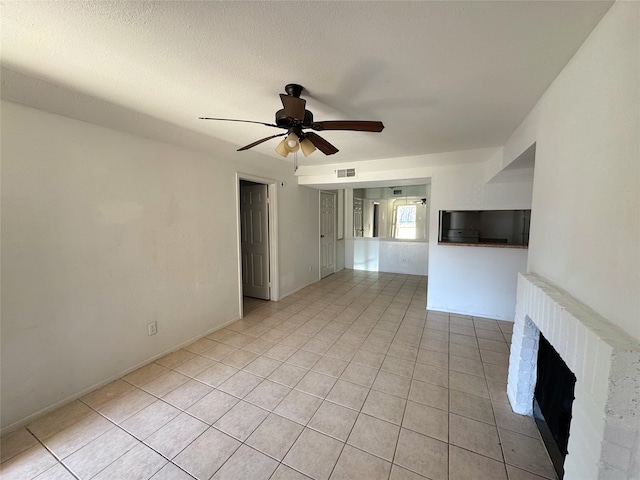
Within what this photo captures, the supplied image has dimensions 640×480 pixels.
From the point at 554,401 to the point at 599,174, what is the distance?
1.35m

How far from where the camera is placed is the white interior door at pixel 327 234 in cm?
555

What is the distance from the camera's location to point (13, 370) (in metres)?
1.67

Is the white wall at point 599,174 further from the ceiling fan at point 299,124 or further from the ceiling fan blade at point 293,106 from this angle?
the ceiling fan blade at point 293,106

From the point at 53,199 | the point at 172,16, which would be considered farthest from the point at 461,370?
the point at 53,199

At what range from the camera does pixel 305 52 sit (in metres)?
1.27

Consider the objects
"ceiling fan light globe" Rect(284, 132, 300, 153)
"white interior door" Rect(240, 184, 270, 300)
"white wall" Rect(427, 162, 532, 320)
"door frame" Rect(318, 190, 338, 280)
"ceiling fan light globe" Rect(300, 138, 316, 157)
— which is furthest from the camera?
"door frame" Rect(318, 190, 338, 280)

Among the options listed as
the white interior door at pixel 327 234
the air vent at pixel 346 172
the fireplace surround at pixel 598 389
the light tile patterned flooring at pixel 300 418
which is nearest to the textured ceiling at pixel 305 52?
the fireplace surround at pixel 598 389

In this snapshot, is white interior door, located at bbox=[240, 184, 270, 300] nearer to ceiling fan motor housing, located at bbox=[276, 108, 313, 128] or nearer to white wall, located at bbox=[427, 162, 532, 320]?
ceiling fan motor housing, located at bbox=[276, 108, 313, 128]

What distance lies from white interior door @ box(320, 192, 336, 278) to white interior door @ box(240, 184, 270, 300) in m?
1.62

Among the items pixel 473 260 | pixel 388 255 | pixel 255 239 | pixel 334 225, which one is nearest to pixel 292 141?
pixel 255 239

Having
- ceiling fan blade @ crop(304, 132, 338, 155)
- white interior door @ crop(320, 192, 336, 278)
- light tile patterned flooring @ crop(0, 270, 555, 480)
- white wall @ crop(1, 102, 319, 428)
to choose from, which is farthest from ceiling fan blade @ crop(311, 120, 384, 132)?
white interior door @ crop(320, 192, 336, 278)

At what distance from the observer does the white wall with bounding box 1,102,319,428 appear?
1675 millimetres

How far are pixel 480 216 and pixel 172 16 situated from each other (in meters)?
4.06

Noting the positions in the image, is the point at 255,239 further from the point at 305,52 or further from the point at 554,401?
the point at 554,401
